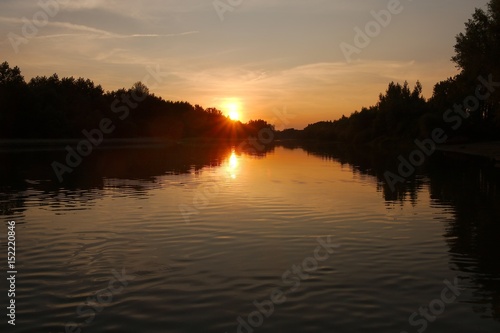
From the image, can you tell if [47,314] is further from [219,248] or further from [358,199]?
[358,199]

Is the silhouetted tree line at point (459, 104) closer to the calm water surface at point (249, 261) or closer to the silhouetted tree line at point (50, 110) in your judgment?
the calm water surface at point (249, 261)

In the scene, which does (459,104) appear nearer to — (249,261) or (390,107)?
(390,107)

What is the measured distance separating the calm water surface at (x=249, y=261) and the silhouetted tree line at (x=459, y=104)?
3220 cm

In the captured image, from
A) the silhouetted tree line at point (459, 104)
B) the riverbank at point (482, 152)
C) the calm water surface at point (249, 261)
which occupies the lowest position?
the calm water surface at point (249, 261)

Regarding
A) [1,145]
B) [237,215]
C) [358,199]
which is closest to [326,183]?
[358,199]

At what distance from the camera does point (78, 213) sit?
22703 millimetres

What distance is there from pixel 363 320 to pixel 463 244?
8.36 m

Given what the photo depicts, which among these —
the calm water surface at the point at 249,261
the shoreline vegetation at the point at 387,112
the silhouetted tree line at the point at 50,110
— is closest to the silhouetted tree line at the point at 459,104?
the shoreline vegetation at the point at 387,112

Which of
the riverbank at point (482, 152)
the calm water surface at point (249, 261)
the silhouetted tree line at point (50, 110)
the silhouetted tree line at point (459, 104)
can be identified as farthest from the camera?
the silhouetted tree line at point (50, 110)

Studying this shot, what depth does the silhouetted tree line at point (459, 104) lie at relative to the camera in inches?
2215

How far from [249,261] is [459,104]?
114694 millimetres

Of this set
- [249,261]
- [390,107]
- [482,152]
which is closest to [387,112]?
[390,107]

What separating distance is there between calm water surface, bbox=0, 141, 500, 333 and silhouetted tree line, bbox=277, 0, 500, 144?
32196 millimetres

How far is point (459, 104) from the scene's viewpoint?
117750 mm
